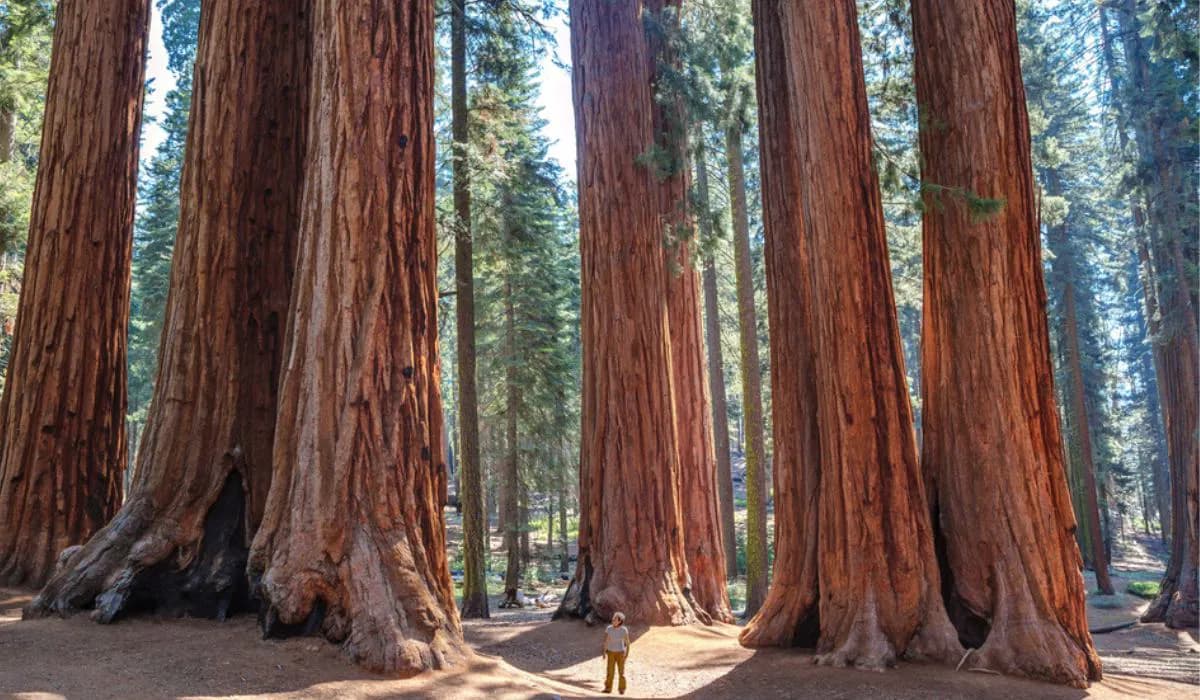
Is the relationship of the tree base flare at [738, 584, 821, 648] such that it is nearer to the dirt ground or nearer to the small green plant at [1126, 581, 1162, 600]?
the dirt ground

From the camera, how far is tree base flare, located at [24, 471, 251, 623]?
639 cm

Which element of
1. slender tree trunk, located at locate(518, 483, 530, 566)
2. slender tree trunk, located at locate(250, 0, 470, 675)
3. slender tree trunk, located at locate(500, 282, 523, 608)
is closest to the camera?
slender tree trunk, located at locate(250, 0, 470, 675)

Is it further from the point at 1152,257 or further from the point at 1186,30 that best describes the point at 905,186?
the point at 1152,257

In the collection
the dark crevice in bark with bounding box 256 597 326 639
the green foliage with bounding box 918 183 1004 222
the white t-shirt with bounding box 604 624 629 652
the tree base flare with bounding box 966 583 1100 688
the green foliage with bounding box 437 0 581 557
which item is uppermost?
the green foliage with bounding box 437 0 581 557

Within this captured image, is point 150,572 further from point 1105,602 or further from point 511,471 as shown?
point 1105,602

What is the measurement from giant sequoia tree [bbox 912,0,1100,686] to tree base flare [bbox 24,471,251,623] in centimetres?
610

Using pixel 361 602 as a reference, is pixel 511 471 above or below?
above

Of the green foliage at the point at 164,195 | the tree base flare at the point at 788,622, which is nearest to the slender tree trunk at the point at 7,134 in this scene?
the green foliage at the point at 164,195

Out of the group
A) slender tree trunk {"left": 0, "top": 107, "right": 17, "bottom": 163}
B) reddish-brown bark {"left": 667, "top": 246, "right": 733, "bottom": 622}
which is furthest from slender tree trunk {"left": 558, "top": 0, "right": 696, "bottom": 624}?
slender tree trunk {"left": 0, "top": 107, "right": 17, "bottom": 163}

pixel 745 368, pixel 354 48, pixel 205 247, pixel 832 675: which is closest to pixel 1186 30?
pixel 745 368

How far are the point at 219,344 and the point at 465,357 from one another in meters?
6.69

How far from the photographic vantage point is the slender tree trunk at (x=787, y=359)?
842 centimetres

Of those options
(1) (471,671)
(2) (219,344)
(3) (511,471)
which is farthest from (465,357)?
(1) (471,671)

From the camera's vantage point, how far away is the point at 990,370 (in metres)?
8.02
